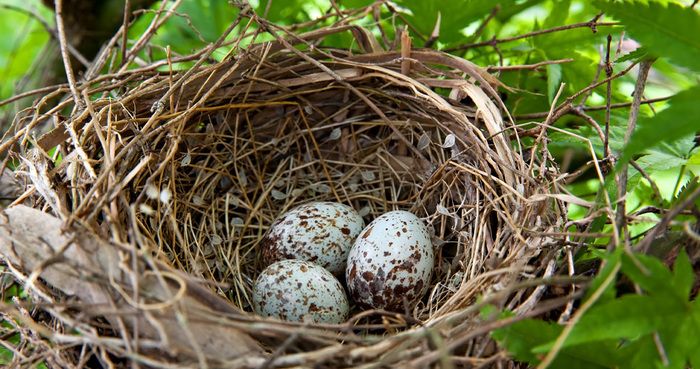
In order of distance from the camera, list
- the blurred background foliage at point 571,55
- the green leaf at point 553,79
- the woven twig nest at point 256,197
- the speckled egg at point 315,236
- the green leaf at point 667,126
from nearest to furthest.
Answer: the green leaf at point 667,126, the blurred background foliage at point 571,55, the woven twig nest at point 256,197, the green leaf at point 553,79, the speckled egg at point 315,236

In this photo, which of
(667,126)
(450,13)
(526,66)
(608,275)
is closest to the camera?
(667,126)

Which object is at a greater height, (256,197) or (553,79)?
(553,79)

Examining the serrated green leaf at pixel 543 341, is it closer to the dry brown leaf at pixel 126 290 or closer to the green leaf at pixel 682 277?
the green leaf at pixel 682 277

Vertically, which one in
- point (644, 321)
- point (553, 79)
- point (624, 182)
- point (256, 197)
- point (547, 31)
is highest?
point (547, 31)

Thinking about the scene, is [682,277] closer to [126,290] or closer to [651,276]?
[651,276]

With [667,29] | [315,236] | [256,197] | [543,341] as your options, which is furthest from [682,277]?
[256,197]

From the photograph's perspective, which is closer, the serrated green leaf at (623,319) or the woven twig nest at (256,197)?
the serrated green leaf at (623,319)

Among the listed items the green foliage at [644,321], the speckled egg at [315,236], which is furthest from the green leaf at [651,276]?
the speckled egg at [315,236]
